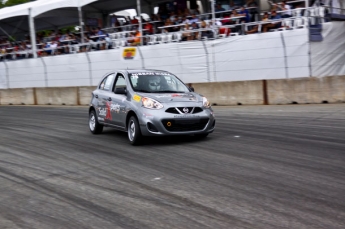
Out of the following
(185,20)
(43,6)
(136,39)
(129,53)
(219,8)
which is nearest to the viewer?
(219,8)

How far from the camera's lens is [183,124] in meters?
9.91

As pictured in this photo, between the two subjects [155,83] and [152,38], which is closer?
[155,83]

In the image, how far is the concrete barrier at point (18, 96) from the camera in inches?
1088

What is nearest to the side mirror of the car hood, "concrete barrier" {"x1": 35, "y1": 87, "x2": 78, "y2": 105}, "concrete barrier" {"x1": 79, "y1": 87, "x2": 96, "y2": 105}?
the car hood

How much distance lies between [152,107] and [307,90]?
8.52 m

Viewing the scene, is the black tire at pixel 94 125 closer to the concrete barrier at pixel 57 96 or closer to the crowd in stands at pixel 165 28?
the crowd in stands at pixel 165 28

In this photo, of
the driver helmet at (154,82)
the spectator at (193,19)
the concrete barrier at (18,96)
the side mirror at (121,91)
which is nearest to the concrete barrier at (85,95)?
the concrete barrier at (18,96)

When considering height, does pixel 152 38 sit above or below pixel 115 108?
above

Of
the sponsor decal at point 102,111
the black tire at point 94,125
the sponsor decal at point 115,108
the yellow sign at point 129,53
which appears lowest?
the black tire at point 94,125

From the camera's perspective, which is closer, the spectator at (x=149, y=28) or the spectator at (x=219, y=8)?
the spectator at (x=219, y=8)

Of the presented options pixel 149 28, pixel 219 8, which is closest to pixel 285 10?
pixel 219 8

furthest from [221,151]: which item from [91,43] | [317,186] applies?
[91,43]

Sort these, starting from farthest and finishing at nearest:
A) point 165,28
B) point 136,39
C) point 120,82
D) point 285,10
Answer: point 136,39, point 165,28, point 285,10, point 120,82

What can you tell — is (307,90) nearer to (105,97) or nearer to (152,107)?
(105,97)
